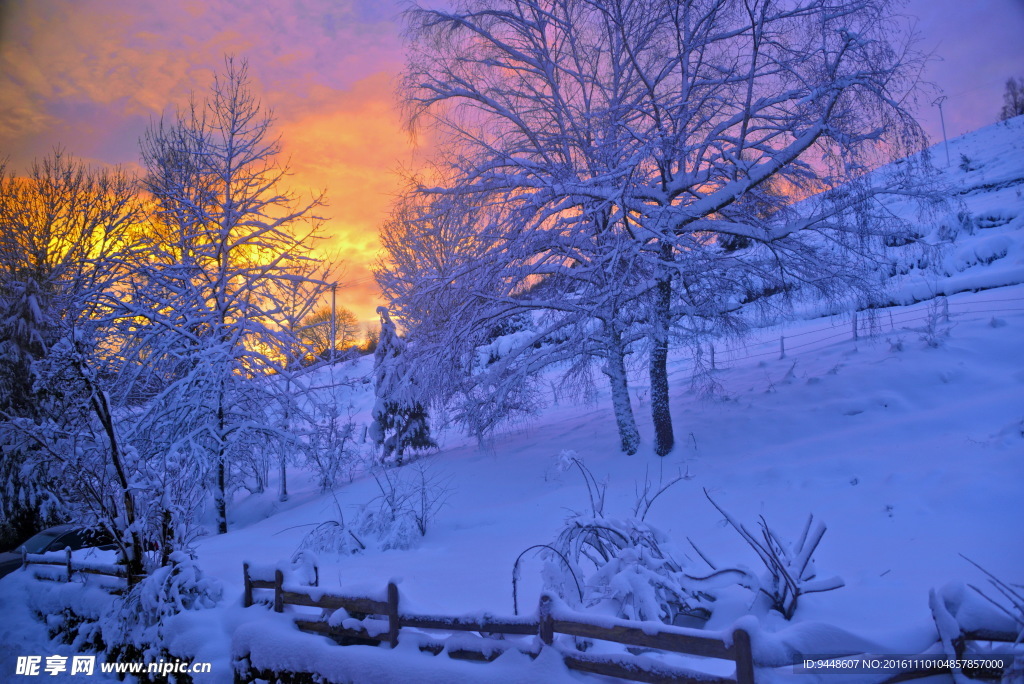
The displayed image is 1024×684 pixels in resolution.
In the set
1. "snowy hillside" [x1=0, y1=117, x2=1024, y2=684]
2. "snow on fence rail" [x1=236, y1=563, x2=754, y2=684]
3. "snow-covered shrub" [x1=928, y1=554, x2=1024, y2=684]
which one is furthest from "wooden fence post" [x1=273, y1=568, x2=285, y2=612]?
"snow-covered shrub" [x1=928, y1=554, x2=1024, y2=684]

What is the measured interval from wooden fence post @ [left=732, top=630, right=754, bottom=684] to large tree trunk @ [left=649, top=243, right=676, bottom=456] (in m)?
6.24

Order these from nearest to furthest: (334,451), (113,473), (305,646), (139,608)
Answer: (305,646)
(139,608)
(113,473)
(334,451)

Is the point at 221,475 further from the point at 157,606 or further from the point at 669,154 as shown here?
the point at 669,154

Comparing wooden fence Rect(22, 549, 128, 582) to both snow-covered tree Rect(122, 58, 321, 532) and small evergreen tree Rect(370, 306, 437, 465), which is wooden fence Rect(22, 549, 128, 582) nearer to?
snow-covered tree Rect(122, 58, 321, 532)

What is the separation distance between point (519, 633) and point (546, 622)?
0.26m

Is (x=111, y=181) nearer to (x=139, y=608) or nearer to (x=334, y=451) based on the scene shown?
(x=334, y=451)

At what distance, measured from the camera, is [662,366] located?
33.3ft

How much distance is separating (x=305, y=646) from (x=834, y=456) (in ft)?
24.8

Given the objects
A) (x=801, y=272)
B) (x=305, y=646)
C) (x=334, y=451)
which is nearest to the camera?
(x=305, y=646)

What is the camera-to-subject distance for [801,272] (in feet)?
31.1

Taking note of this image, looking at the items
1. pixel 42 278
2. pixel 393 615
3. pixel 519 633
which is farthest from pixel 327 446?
pixel 519 633

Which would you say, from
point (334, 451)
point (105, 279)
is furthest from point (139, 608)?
point (105, 279)

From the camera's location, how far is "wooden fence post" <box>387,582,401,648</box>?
459 centimetres

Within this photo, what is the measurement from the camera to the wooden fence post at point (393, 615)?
459 centimetres
